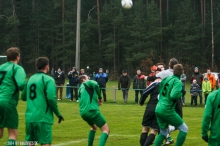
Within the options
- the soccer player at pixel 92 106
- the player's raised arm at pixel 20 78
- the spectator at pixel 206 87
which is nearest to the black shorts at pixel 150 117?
the soccer player at pixel 92 106

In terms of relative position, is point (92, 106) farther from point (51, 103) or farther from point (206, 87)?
point (206, 87)

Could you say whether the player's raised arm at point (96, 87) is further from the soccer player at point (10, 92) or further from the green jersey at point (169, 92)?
the soccer player at point (10, 92)

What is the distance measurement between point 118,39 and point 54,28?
397 inches

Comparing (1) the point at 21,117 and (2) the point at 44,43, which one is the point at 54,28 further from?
(1) the point at 21,117

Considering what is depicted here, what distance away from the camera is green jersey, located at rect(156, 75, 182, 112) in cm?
938

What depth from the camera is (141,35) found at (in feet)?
214

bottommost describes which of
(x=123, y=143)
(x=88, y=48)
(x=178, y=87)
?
(x=123, y=143)

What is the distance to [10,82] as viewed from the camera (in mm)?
A: 9070

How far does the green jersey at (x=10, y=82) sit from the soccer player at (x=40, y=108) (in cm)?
65

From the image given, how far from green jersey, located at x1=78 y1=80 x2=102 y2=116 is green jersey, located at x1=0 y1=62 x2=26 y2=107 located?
203cm

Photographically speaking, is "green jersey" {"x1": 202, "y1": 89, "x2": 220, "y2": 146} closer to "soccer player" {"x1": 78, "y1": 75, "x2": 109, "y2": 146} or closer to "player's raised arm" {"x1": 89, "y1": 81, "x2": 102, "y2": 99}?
"soccer player" {"x1": 78, "y1": 75, "x2": 109, "y2": 146}

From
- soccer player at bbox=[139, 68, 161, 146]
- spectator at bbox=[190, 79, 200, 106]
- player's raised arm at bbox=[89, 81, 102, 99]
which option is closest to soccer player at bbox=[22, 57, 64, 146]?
player's raised arm at bbox=[89, 81, 102, 99]

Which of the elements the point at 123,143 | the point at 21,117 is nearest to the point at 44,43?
the point at 21,117

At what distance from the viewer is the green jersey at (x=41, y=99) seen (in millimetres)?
8242
